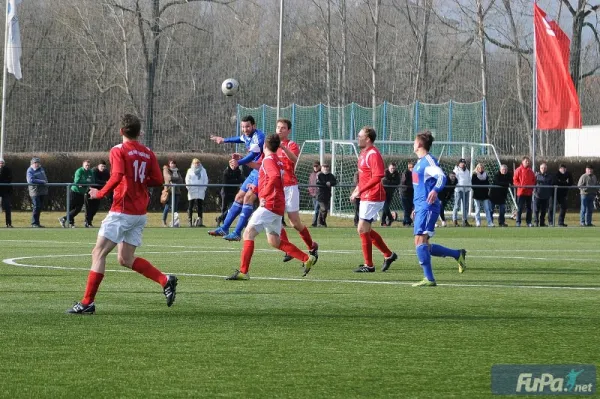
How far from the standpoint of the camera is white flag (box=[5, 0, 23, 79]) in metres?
38.0

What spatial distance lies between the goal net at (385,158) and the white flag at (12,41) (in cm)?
1023

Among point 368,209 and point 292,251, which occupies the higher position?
point 368,209

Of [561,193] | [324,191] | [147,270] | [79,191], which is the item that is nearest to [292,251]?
[147,270]

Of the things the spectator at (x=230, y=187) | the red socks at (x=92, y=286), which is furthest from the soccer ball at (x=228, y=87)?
the red socks at (x=92, y=286)

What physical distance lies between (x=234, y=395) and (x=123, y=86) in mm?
36303

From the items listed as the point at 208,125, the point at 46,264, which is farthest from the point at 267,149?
the point at 208,125

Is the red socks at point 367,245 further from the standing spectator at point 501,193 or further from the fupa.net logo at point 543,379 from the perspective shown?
the standing spectator at point 501,193

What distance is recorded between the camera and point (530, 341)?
9.18m

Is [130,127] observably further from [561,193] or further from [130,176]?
[561,193]

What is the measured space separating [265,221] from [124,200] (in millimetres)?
4141

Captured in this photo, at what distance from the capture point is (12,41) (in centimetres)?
3834

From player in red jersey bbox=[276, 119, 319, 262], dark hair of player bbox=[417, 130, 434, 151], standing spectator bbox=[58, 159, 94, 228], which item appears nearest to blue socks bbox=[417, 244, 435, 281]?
dark hair of player bbox=[417, 130, 434, 151]

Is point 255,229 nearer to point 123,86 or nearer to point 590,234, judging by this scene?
point 590,234

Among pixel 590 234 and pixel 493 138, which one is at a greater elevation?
pixel 493 138
